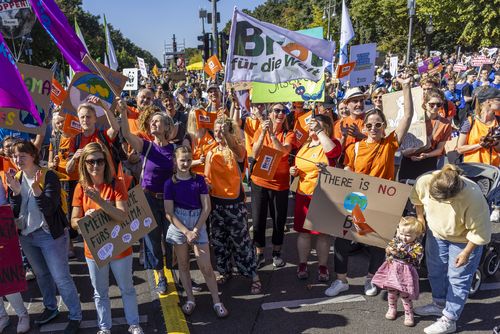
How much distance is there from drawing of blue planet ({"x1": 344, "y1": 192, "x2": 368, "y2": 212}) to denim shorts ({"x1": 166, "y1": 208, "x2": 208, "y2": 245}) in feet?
4.82

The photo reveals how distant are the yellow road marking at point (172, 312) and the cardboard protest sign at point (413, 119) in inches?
125

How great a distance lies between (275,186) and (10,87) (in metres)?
2.81

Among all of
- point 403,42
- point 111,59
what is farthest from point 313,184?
point 403,42

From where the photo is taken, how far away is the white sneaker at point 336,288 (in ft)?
14.4

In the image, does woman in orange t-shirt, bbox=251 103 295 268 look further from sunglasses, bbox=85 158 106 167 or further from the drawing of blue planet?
sunglasses, bbox=85 158 106 167

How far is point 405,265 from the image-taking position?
3850mm

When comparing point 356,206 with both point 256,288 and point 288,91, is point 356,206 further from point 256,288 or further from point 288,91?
point 288,91

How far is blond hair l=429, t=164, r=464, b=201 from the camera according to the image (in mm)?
3316

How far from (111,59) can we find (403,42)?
48.0 meters

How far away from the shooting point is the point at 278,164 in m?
4.78

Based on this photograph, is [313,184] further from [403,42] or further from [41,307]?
[403,42]

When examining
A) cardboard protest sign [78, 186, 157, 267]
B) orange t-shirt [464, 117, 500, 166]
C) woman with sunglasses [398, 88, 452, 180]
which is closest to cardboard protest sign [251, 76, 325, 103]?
woman with sunglasses [398, 88, 452, 180]

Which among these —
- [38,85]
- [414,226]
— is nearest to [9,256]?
[38,85]

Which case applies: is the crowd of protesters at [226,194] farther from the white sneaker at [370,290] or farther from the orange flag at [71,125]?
the orange flag at [71,125]
